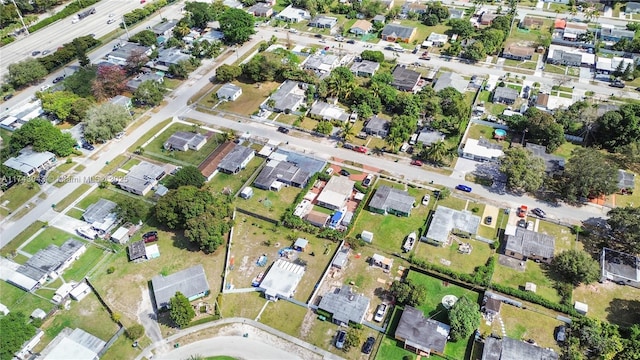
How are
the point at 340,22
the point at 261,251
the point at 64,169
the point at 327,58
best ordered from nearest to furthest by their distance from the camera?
the point at 261,251 → the point at 64,169 → the point at 327,58 → the point at 340,22

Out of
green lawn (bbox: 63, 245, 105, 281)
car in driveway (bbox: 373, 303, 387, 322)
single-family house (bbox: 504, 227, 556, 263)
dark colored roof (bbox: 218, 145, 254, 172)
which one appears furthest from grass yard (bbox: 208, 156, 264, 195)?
single-family house (bbox: 504, 227, 556, 263)

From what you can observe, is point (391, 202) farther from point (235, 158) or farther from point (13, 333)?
point (13, 333)

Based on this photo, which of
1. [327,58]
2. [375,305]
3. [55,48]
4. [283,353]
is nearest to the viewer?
[283,353]

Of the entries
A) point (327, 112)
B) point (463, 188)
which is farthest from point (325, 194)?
point (327, 112)

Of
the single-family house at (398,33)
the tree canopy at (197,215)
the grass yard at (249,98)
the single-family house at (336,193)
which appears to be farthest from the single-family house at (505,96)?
the tree canopy at (197,215)

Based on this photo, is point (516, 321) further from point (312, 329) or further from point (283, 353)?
point (283, 353)

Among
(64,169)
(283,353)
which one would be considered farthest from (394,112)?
(64,169)

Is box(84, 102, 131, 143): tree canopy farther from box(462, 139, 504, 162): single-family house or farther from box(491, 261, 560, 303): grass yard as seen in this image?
box(491, 261, 560, 303): grass yard

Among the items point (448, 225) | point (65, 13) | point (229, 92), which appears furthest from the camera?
point (65, 13)
